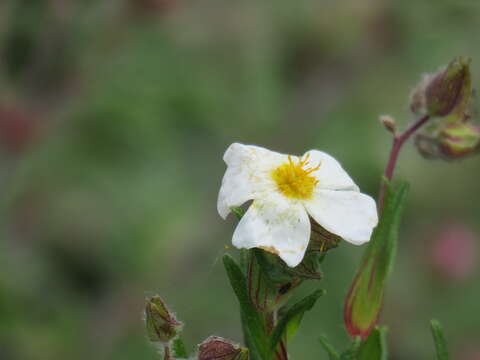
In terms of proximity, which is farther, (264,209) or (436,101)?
(436,101)

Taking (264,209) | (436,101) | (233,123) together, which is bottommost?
(233,123)

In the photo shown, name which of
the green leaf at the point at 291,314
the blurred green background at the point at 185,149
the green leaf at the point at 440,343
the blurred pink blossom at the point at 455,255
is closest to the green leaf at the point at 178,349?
the green leaf at the point at 291,314

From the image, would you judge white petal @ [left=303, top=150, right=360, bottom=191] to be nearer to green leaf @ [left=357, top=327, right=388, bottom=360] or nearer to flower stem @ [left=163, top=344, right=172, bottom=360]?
green leaf @ [left=357, top=327, right=388, bottom=360]

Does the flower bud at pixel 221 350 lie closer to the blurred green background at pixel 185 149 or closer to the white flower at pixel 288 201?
the white flower at pixel 288 201

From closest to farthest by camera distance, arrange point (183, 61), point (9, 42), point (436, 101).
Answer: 1. point (436, 101)
2. point (9, 42)
3. point (183, 61)

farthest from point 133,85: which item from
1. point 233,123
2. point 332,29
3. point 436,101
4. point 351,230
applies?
point 351,230

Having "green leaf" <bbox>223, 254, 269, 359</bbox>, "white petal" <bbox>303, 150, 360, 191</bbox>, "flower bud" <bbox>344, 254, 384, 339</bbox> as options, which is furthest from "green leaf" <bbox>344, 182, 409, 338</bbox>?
"green leaf" <bbox>223, 254, 269, 359</bbox>

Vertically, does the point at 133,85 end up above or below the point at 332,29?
below

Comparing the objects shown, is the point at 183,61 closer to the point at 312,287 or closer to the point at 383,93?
the point at 383,93
